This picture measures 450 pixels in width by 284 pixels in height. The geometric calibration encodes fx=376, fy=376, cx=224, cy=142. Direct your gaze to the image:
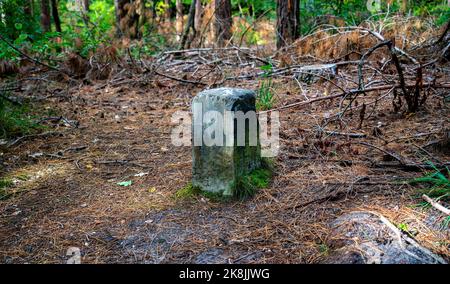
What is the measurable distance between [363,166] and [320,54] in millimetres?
3099

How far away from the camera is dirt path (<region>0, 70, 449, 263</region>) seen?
212 centimetres

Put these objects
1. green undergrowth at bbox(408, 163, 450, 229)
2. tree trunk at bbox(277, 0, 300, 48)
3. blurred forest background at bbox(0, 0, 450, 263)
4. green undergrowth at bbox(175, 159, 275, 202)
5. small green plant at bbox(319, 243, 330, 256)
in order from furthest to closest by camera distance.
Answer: tree trunk at bbox(277, 0, 300, 48), green undergrowth at bbox(175, 159, 275, 202), green undergrowth at bbox(408, 163, 450, 229), blurred forest background at bbox(0, 0, 450, 263), small green plant at bbox(319, 243, 330, 256)

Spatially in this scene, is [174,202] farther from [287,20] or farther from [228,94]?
[287,20]

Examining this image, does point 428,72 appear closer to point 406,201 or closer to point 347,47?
point 347,47

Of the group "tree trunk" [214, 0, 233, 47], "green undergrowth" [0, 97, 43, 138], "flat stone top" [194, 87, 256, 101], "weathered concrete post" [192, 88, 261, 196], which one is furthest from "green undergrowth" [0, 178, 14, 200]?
"tree trunk" [214, 0, 233, 47]

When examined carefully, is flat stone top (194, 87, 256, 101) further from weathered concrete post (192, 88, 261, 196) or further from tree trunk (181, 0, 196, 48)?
tree trunk (181, 0, 196, 48)

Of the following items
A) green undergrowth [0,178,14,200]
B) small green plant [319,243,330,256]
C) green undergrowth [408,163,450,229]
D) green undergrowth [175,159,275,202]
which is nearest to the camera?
small green plant [319,243,330,256]

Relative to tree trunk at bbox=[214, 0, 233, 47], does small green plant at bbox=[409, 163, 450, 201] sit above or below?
below

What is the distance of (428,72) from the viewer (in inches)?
192

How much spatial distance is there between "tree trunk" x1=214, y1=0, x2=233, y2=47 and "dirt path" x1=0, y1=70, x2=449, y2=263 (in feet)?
13.2

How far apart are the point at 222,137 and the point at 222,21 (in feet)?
18.1

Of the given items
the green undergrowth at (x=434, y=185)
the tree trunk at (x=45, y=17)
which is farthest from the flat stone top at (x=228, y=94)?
the tree trunk at (x=45, y=17)

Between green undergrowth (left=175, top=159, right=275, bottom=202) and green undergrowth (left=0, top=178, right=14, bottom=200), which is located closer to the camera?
green undergrowth (left=175, top=159, right=275, bottom=202)

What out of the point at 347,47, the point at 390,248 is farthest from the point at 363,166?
the point at 347,47
